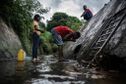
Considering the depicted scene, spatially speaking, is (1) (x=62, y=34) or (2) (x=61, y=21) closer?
(1) (x=62, y=34)

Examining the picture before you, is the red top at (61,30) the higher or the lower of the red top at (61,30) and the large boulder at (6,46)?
the higher

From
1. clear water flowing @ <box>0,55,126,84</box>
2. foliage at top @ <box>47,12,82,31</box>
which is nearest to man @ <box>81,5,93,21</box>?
clear water flowing @ <box>0,55,126,84</box>

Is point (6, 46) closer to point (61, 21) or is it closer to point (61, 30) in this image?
point (61, 30)

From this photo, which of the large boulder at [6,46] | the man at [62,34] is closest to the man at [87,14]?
the man at [62,34]

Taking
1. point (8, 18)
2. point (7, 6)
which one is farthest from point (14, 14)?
point (7, 6)

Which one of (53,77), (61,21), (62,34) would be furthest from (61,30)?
(61,21)

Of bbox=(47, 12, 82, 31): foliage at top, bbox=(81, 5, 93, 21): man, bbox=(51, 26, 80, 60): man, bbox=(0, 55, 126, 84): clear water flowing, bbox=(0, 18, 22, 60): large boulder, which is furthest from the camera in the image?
bbox=(47, 12, 82, 31): foliage at top

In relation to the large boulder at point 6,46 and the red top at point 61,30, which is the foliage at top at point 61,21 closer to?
the red top at point 61,30

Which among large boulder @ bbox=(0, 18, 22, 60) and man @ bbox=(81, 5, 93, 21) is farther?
man @ bbox=(81, 5, 93, 21)

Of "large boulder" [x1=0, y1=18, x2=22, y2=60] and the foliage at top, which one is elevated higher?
the foliage at top

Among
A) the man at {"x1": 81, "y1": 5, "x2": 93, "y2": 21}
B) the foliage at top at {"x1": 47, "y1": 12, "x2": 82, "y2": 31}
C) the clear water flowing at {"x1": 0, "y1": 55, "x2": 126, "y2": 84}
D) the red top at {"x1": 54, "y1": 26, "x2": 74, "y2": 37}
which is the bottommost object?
the clear water flowing at {"x1": 0, "y1": 55, "x2": 126, "y2": 84}

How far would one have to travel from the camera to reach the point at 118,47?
628cm

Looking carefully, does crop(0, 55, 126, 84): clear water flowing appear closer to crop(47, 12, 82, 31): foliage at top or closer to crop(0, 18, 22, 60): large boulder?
crop(0, 18, 22, 60): large boulder

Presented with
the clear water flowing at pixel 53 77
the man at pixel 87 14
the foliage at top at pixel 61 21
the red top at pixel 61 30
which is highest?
the foliage at top at pixel 61 21
